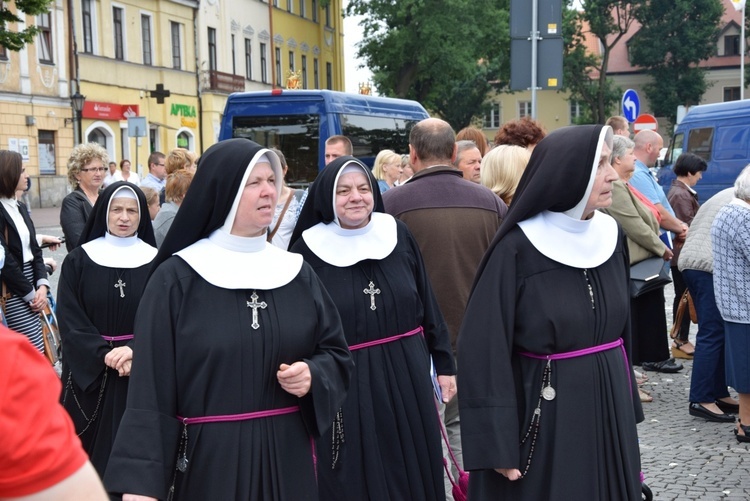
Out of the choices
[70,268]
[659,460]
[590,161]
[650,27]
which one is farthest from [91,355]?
[650,27]

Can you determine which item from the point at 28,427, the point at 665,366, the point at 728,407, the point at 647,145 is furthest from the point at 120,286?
the point at 665,366

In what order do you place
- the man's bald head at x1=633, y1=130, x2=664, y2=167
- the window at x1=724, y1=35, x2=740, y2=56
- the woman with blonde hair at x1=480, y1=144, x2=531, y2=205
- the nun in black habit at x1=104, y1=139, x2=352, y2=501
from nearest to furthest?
the nun in black habit at x1=104, y1=139, x2=352, y2=501, the woman with blonde hair at x1=480, y1=144, x2=531, y2=205, the man's bald head at x1=633, y1=130, x2=664, y2=167, the window at x1=724, y1=35, x2=740, y2=56

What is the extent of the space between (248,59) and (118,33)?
415 inches

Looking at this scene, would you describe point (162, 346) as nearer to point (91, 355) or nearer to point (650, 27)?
point (91, 355)

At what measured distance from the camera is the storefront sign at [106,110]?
115ft

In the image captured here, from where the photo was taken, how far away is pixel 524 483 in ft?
12.4

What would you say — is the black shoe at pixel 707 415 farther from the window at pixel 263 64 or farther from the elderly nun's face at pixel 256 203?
the window at pixel 263 64

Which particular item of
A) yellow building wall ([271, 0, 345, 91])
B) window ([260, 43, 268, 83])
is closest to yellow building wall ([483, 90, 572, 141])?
yellow building wall ([271, 0, 345, 91])

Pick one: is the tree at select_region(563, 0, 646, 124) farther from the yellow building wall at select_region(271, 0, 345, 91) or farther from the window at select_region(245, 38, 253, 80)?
the window at select_region(245, 38, 253, 80)

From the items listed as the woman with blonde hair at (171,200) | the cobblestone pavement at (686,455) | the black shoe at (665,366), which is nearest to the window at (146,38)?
the black shoe at (665,366)

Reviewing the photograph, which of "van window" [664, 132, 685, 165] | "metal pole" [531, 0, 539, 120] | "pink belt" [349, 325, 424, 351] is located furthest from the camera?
"van window" [664, 132, 685, 165]

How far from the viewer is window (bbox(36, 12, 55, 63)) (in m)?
33.6

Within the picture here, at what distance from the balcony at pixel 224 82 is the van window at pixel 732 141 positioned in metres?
26.9

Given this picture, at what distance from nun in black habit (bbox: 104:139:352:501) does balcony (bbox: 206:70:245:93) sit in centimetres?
4013
